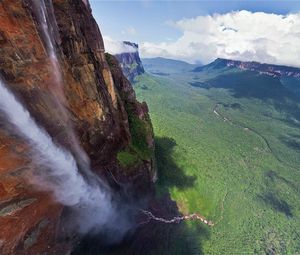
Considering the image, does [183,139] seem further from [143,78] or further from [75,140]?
[143,78]

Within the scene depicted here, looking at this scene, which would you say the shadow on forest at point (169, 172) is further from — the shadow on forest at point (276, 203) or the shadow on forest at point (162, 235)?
the shadow on forest at point (276, 203)

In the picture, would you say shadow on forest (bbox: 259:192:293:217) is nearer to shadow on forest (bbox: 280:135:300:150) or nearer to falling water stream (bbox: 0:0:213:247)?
falling water stream (bbox: 0:0:213:247)

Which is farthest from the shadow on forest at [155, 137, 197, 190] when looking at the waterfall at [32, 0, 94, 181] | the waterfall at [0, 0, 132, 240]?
the waterfall at [32, 0, 94, 181]

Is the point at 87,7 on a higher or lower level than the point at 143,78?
higher

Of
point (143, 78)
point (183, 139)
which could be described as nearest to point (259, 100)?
point (143, 78)

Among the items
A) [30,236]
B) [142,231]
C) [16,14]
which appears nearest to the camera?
[16,14]

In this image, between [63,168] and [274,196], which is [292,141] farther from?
[63,168]
